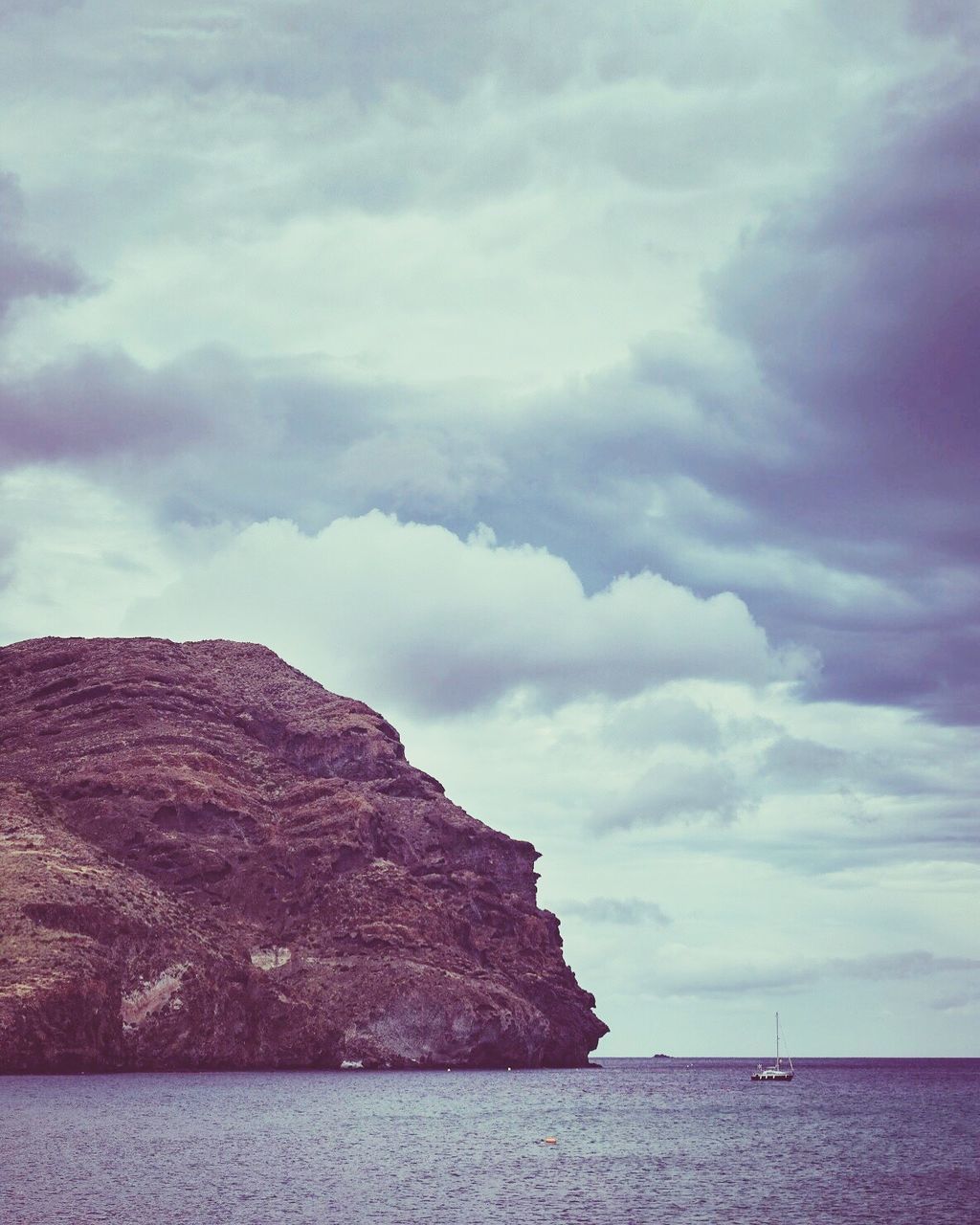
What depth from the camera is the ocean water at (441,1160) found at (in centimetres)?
7369

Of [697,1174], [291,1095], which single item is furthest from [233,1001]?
[697,1174]

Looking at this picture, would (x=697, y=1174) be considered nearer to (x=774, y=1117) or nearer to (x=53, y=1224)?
(x=53, y=1224)

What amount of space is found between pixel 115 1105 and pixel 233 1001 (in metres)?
69.6

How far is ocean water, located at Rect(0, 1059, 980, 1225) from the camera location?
73688 mm

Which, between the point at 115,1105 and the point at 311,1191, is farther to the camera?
the point at 115,1105

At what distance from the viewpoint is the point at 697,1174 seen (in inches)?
3679

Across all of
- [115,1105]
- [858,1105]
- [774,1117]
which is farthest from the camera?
[858,1105]

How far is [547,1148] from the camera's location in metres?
108

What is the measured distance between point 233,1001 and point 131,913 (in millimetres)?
18100

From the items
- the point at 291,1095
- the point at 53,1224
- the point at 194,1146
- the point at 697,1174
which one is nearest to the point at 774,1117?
the point at 291,1095

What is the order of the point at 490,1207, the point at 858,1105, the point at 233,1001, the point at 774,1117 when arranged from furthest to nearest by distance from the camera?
the point at 233,1001
the point at 858,1105
the point at 774,1117
the point at 490,1207

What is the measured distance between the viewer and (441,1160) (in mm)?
96562

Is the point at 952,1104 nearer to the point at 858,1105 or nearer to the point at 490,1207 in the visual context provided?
the point at 858,1105

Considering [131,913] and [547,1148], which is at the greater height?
[131,913]
